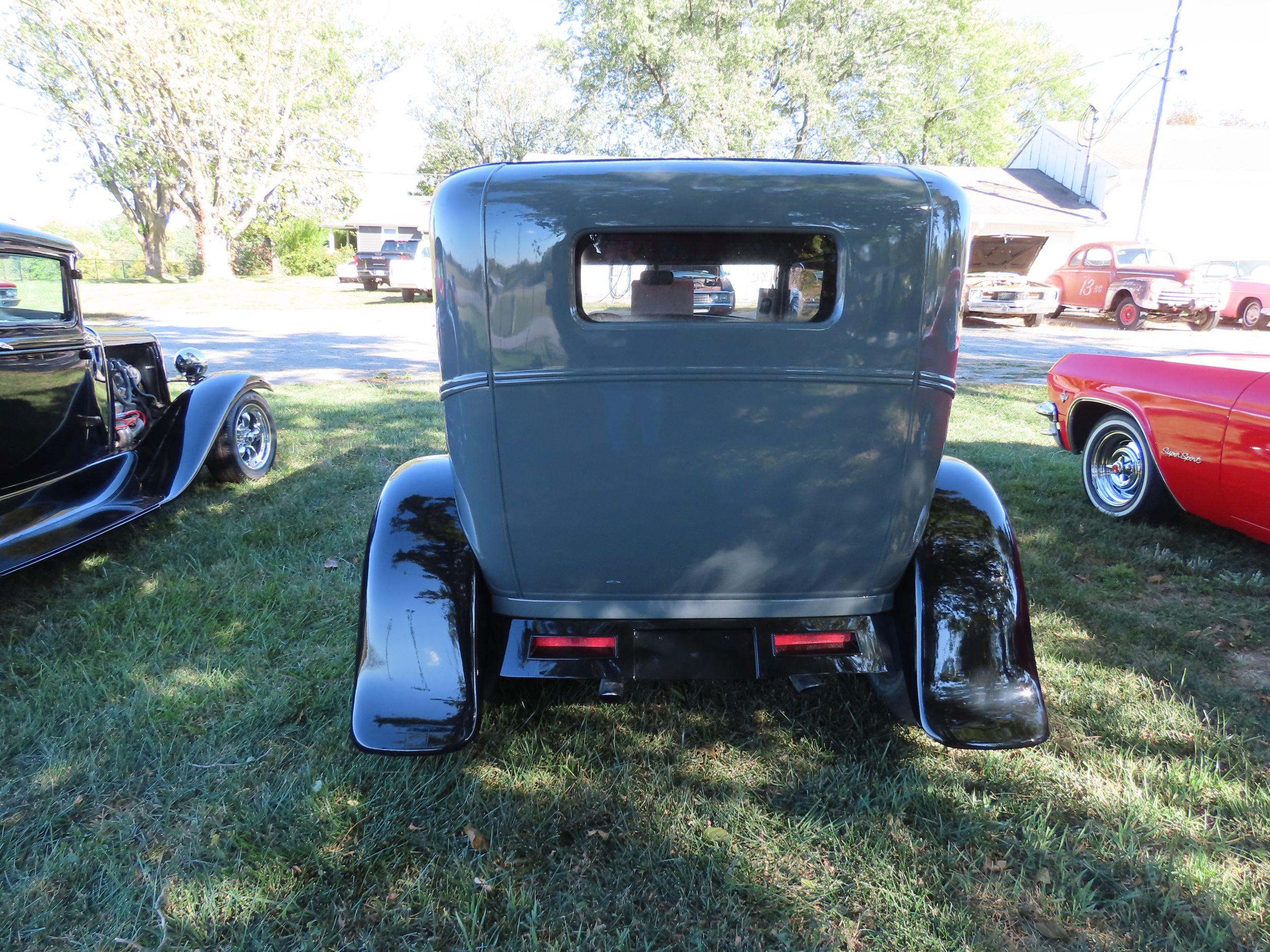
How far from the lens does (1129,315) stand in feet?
52.1

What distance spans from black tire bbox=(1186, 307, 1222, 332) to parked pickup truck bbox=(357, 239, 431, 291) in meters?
20.5

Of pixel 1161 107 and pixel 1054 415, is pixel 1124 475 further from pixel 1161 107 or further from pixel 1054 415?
pixel 1161 107

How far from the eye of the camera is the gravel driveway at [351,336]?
10195 mm

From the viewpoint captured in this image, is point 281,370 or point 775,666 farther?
point 281,370

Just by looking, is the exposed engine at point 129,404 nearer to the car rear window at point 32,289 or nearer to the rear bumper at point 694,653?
the car rear window at point 32,289

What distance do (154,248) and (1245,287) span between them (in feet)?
127

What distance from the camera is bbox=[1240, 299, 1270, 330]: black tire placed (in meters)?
16.6

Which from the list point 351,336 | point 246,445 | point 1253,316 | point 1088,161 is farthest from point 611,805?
point 1088,161

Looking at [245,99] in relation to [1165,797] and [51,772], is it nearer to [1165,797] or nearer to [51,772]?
[51,772]

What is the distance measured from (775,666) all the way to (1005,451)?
4.65m

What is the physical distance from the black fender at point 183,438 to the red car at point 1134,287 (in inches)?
668

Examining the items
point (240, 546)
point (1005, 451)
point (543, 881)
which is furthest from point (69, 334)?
point (1005, 451)

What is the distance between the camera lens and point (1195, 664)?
294cm

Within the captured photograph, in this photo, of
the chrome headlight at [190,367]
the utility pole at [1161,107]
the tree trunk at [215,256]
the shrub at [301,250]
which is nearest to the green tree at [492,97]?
the shrub at [301,250]
